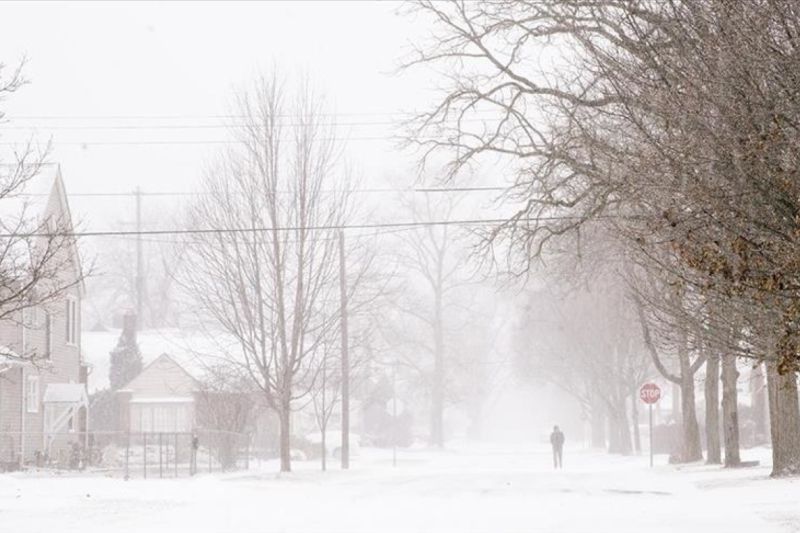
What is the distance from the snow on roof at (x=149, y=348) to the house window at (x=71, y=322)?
13.3 meters

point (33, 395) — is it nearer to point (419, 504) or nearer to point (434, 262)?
point (419, 504)

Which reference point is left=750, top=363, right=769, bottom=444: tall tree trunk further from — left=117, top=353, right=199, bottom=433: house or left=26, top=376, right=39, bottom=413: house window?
left=26, top=376, right=39, bottom=413: house window

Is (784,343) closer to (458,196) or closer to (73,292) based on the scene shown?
(73,292)

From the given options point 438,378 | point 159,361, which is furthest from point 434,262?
point 159,361

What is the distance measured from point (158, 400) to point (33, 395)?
17258 mm

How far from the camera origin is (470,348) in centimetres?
10850

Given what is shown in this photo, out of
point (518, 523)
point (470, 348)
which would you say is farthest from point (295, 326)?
point (470, 348)

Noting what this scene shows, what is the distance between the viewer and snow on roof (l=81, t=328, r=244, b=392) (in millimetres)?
68188

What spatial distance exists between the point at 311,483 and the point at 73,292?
718 inches

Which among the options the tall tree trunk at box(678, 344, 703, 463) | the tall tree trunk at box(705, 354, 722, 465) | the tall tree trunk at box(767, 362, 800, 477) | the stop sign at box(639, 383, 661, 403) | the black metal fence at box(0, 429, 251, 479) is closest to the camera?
the tall tree trunk at box(767, 362, 800, 477)

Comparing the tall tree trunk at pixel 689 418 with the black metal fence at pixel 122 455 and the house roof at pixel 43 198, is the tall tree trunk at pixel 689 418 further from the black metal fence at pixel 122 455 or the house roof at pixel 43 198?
the house roof at pixel 43 198

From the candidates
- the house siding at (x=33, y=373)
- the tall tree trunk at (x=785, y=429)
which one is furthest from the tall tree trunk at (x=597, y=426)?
the tall tree trunk at (x=785, y=429)

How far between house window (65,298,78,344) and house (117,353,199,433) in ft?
38.0

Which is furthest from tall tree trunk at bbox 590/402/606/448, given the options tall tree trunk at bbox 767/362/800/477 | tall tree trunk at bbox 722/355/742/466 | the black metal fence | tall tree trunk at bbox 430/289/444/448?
tall tree trunk at bbox 767/362/800/477
